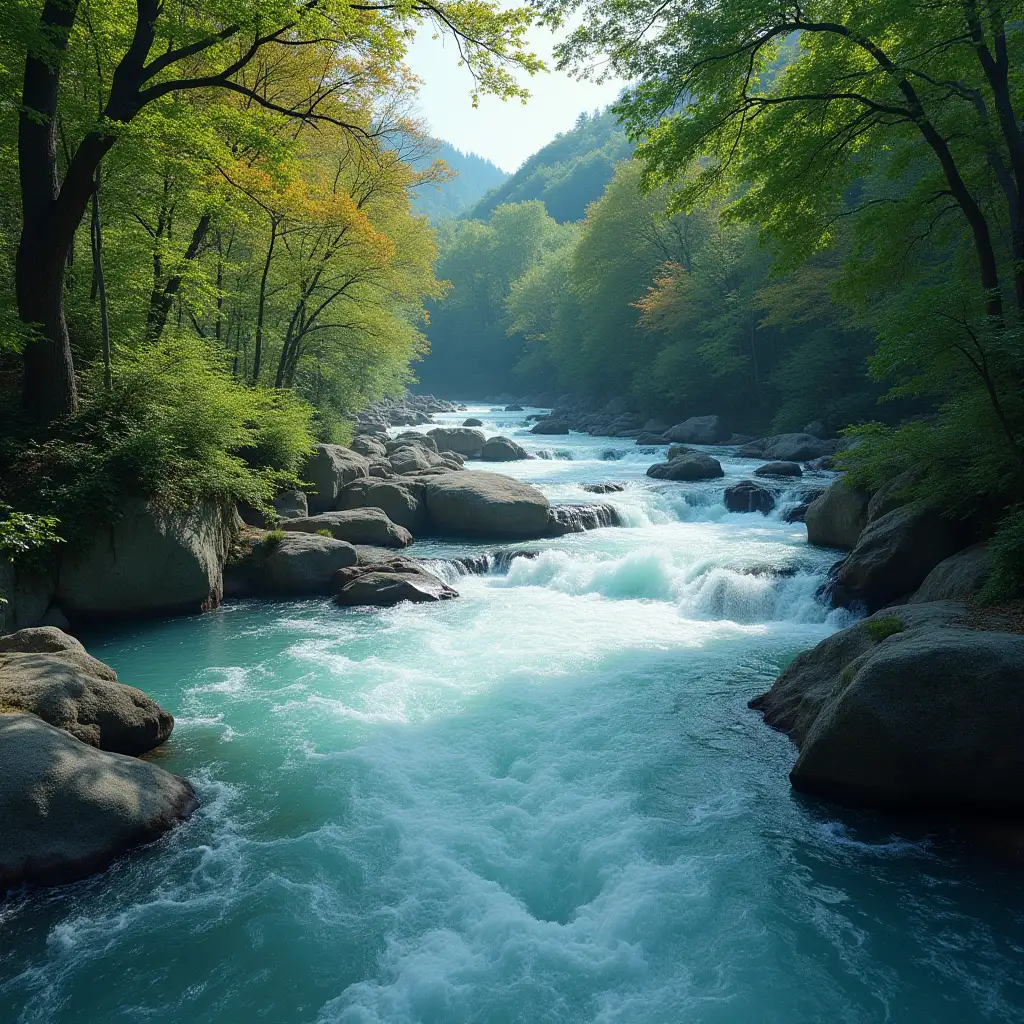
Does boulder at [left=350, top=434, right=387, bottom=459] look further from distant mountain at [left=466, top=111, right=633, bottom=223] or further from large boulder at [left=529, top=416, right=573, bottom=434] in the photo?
distant mountain at [left=466, top=111, right=633, bottom=223]

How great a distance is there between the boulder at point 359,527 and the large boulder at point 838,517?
8840 mm

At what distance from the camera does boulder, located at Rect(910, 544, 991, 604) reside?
7.98m

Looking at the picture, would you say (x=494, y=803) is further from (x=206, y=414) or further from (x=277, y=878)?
(x=206, y=414)

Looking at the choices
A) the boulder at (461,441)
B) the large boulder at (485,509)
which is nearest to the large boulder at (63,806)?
the large boulder at (485,509)

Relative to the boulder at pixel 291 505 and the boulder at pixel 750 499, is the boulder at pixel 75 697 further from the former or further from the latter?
the boulder at pixel 750 499

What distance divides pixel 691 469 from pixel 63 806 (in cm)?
1983

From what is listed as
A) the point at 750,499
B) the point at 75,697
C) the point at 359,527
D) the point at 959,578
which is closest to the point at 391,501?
the point at 359,527

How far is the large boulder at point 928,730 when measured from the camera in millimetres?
5492

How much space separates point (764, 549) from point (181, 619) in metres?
11.2

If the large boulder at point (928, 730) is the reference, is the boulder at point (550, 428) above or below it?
above

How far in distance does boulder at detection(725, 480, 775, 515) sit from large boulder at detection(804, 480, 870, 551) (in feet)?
11.0

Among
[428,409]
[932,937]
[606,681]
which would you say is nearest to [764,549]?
[606,681]

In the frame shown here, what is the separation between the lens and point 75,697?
670 centimetres

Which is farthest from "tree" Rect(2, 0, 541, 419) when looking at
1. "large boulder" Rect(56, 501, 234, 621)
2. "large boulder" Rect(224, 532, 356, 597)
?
"large boulder" Rect(224, 532, 356, 597)
